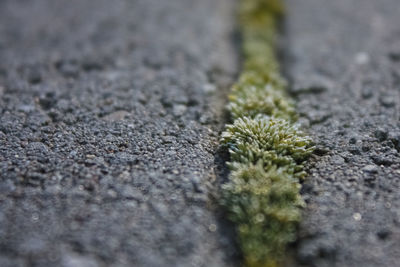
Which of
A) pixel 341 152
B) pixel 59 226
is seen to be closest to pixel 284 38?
pixel 341 152

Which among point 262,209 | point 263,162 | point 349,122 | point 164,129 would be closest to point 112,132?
point 164,129

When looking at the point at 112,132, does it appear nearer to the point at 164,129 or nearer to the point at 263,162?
the point at 164,129

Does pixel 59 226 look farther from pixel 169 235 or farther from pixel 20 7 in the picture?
pixel 20 7

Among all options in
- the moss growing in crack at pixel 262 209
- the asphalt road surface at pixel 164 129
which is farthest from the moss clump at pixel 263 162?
the asphalt road surface at pixel 164 129

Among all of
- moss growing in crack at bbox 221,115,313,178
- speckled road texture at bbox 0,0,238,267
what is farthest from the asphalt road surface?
moss growing in crack at bbox 221,115,313,178

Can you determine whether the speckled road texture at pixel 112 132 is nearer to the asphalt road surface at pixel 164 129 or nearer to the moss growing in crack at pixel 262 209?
the asphalt road surface at pixel 164 129

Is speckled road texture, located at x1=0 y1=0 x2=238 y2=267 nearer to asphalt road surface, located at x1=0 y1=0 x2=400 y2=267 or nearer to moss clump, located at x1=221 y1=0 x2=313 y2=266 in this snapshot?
asphalt road surface, located at x1=0 y1=0 x2=400 y2=267

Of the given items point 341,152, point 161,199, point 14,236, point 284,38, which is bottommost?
point 14,236
